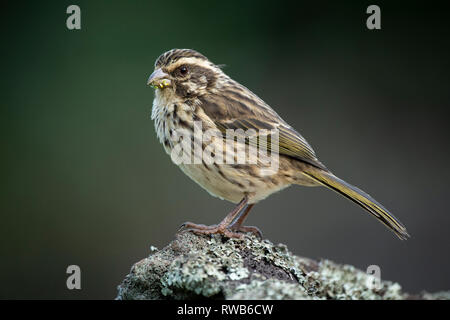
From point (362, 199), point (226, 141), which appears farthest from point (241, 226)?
point (362, 199)

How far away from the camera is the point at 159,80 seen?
15.4 feet

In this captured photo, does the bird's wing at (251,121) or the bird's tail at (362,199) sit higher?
the bird's wing at (251,121)

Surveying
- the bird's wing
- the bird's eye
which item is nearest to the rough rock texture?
the bird's wing

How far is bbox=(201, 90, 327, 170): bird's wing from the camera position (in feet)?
15.2

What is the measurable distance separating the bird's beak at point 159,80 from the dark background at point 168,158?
11.3ft

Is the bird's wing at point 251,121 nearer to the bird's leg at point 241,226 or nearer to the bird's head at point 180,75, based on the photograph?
the bird's head at point 180,75

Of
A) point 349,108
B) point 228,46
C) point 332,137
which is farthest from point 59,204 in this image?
point 349,108

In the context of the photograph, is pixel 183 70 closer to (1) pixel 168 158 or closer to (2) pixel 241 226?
(2) pixel 241 226

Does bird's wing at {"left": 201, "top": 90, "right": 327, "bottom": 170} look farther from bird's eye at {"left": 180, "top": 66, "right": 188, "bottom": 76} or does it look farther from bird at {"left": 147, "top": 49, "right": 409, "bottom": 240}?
bird's eye at {"left": 180, "top": 66, "right": 188, "bottom": 76}

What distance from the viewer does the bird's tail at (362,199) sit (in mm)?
4406

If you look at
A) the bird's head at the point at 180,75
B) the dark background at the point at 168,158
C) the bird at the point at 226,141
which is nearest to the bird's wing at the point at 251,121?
the bird at the point at 226,141

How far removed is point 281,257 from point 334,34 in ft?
20.6

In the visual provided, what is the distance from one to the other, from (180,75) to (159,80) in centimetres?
20

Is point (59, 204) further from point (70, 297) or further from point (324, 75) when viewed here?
point (324, 75)
